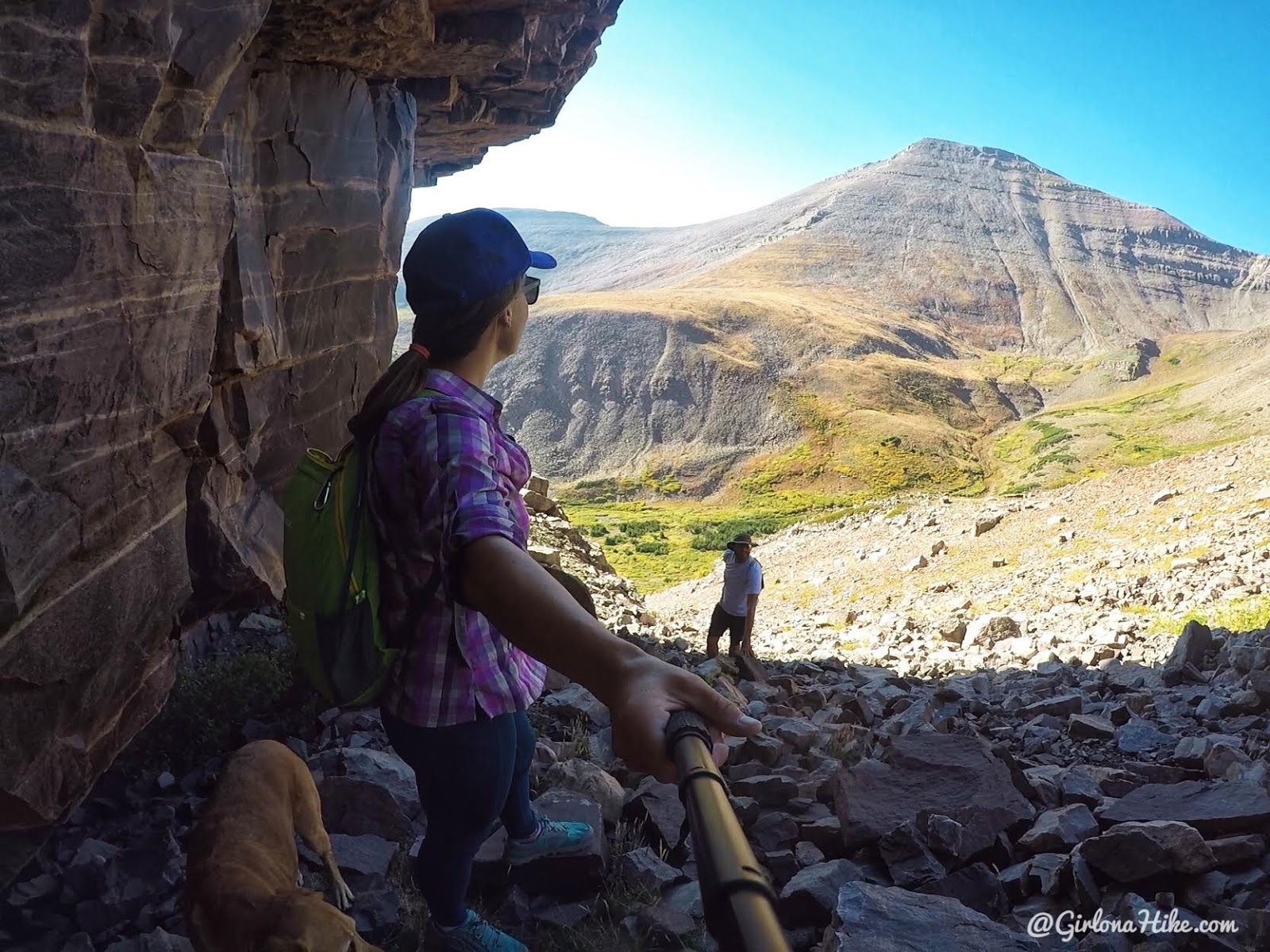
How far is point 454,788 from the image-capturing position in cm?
254

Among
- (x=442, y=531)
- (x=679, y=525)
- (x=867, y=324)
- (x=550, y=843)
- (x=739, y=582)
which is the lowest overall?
A: (x=679, y=525)

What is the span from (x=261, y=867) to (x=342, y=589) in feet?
6.24

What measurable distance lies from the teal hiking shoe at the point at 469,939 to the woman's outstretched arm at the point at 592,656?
176 cm

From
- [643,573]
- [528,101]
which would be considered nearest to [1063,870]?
[528,101]

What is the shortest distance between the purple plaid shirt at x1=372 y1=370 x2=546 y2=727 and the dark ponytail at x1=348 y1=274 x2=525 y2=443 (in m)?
0.07

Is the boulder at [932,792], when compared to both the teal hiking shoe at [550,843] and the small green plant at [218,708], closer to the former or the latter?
the teal hiking shoe at [550,843]

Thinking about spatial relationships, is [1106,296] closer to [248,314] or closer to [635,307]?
[635,307]

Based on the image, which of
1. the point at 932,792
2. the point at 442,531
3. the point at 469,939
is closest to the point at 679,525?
the point at 932,792

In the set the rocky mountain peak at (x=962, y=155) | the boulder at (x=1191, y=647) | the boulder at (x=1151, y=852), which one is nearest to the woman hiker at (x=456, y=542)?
the boulder at (x=1151, y=852)

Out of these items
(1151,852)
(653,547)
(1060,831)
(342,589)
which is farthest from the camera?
(653,547)

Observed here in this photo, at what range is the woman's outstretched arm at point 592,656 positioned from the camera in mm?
1329

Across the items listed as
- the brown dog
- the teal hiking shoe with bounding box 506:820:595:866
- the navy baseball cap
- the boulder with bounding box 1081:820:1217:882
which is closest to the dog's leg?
the brown dog

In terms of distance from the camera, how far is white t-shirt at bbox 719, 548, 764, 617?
394 inches

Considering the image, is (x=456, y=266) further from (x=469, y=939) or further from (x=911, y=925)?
(x=911, y=925)
